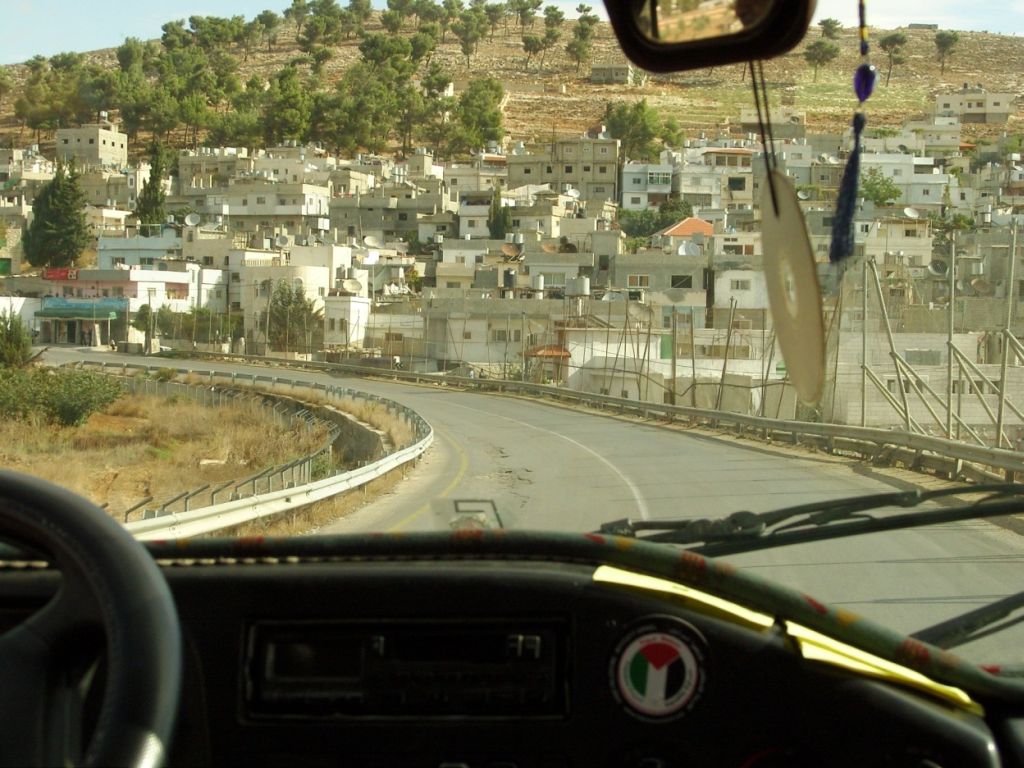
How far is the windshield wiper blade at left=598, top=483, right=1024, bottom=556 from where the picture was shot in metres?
2.67

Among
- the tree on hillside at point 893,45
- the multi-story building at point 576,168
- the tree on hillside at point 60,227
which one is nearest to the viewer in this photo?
the tree on hillside at point 893,45

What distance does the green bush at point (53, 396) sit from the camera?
2981 cm

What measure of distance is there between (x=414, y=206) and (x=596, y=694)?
9248cm

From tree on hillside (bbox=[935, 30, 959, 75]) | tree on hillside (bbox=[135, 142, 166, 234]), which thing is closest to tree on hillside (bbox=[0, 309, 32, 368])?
tree on hillside (bbox=[135, 142, 166, 234])

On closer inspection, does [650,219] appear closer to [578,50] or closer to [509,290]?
[509,290]

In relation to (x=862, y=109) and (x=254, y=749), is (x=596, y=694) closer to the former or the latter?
(x=254, y=749)

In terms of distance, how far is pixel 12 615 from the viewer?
2.32 metres

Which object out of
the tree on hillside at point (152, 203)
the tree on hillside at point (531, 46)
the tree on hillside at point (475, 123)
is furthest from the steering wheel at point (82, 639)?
the tree on hillside at point (531, 46)

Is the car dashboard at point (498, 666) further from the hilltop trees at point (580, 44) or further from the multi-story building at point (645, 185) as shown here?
the hilltop trees at point (580, 44)

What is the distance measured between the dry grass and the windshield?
16 centimetres

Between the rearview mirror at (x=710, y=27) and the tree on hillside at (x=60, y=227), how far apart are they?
76511mm

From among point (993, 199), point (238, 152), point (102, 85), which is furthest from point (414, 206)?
point (102, 85)

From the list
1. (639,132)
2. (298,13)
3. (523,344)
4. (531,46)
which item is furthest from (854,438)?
(298,13)

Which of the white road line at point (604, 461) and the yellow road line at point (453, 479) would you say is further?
the white road line at point (604, 461)
